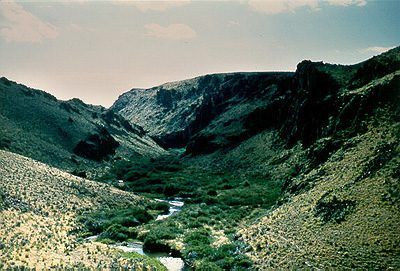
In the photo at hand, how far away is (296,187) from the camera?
196 feet

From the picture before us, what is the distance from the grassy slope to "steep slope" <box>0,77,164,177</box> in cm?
3232

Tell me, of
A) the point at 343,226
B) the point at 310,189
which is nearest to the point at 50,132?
the point at 310,189

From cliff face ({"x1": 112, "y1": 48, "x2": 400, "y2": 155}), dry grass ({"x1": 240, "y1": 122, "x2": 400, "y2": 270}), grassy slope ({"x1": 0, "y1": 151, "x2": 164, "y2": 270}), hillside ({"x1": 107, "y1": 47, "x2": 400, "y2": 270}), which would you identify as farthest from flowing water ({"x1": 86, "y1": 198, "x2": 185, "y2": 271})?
cliff face ({"x1": 112, "y1": 48, "x2": 400, "y2": 155})

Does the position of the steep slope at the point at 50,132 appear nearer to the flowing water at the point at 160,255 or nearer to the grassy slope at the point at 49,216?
the grassy slope at the point at 49,216

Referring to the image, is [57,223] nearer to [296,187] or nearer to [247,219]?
[247,219]

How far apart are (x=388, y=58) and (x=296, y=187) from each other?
4156cm

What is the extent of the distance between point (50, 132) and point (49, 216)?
284 feet

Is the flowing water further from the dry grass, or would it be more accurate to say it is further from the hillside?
the dry grass

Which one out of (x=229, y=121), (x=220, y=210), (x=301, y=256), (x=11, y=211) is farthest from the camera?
(x=229, y=121)

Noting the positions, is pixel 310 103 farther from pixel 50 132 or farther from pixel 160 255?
pixel 50 132

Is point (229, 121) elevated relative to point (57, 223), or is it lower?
elevated

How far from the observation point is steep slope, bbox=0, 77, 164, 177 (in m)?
114

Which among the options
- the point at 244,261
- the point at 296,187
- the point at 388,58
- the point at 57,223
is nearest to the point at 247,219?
the point at 296,187

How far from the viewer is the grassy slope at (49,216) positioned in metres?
39.6
